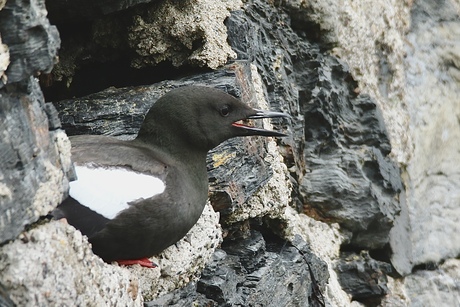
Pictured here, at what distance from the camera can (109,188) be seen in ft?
10.8

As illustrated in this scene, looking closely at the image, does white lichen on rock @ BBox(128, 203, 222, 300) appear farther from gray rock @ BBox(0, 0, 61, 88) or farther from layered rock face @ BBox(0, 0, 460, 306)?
gray rock @ BBox(0, 0, 61, 88)

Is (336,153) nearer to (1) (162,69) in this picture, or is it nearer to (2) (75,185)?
(1) (162,69)

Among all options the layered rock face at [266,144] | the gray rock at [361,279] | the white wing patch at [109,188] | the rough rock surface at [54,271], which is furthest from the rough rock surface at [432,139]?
the rough rock surface at [54,271]

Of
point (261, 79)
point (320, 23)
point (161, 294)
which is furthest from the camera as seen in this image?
point (320, 23)

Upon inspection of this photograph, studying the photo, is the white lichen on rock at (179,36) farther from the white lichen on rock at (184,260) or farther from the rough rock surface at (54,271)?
the rough rock surface at (54,271)

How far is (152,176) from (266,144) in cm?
147

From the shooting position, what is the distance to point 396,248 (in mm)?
5953

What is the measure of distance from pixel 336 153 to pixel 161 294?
2350mm

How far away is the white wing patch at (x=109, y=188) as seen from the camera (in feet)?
10.5

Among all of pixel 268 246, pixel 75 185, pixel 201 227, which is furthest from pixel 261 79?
pixel 75 185

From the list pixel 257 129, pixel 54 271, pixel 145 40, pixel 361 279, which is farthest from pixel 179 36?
pixel 54 271

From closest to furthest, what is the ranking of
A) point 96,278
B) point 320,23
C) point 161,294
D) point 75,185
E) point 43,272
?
point 43,272, point 96,278, point 75,185, point 161,294, point 320,23

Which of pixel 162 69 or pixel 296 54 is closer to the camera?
pixel 162 69

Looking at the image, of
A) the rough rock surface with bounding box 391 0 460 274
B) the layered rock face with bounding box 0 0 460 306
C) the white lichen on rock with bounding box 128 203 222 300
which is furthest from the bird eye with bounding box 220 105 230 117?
the rough rock surface with bounding box 391 0 460 274
